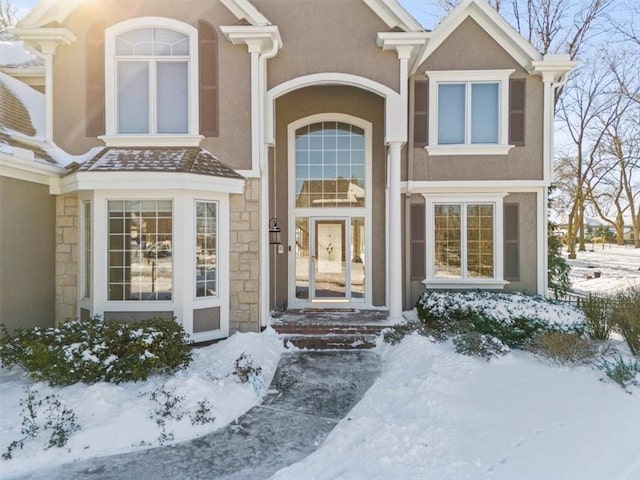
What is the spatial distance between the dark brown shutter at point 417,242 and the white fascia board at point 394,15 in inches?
152

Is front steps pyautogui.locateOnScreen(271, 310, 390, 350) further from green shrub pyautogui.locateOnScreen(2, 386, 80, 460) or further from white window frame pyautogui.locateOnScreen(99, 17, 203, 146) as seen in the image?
white window frame pyautogui.locateOnScreen(99, 17, 203, 146)

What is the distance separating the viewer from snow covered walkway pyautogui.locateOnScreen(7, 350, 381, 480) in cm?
389

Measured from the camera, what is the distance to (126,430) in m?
4.45

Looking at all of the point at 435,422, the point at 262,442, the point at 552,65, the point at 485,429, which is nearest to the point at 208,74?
the point at 262,442

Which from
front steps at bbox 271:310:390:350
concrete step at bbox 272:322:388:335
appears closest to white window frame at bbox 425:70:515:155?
front steps at bbox 271:310:390:350

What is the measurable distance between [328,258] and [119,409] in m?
6.10

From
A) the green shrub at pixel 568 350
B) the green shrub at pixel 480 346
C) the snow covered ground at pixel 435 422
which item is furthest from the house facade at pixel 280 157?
the green shrub at pixel 568 350

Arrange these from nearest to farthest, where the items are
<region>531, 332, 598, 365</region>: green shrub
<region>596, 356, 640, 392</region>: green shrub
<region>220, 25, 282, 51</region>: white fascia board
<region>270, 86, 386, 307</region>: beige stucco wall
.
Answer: <region>596, 356, 640, 392</region>: green shrub → <region>531, 332, 598, 365</region>: green shrub → <region>220, 25, 282, 51</region>: white fascia board → <region>270, 86, 386, 307</region>: beige stucco wall

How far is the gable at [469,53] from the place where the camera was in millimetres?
9219

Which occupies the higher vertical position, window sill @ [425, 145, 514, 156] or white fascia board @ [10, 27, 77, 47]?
white fascia board @ [10, 27, 77, 47]

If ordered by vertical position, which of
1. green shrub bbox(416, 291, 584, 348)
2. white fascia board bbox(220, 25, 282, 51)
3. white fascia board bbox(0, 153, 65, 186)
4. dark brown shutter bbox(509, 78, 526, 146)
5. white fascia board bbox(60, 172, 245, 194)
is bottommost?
green shrub bbox(416, 291, 584, 348)

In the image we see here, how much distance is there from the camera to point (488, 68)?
9219mm

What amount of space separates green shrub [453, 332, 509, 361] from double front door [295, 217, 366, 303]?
3.66 m

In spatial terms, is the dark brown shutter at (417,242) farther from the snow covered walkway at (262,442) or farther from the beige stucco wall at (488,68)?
the snow covered walkway at (262,442)
